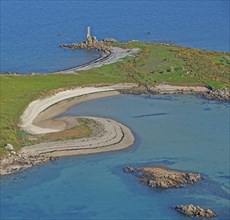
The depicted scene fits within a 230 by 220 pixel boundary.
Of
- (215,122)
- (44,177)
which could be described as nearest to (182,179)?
(44,177)

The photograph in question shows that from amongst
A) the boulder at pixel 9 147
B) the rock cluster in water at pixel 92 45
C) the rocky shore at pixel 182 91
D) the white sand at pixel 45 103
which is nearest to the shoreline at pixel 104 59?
the rock cluster in water at pixel 92 45

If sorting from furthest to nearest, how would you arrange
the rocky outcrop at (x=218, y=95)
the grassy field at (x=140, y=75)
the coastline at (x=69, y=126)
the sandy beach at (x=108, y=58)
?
the sandy beach at (x=108, y=58), the rocky outcrop at (x=218, y=95), the grassy field at (x=140, y=75), the coastline at (x=69, y=126)

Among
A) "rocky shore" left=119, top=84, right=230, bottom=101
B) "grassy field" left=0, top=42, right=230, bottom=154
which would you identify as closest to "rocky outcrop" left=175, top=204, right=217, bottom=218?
"grassy field" left=0, top=42, right=230, bottom=154

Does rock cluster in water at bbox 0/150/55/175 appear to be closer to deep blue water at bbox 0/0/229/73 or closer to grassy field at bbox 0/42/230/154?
grassy field at bbox 0/42/230/154

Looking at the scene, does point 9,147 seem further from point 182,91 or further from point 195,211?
point 182,91

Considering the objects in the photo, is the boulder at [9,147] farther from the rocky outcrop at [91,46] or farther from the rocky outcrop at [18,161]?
the rocky outcrop at [91,46]
